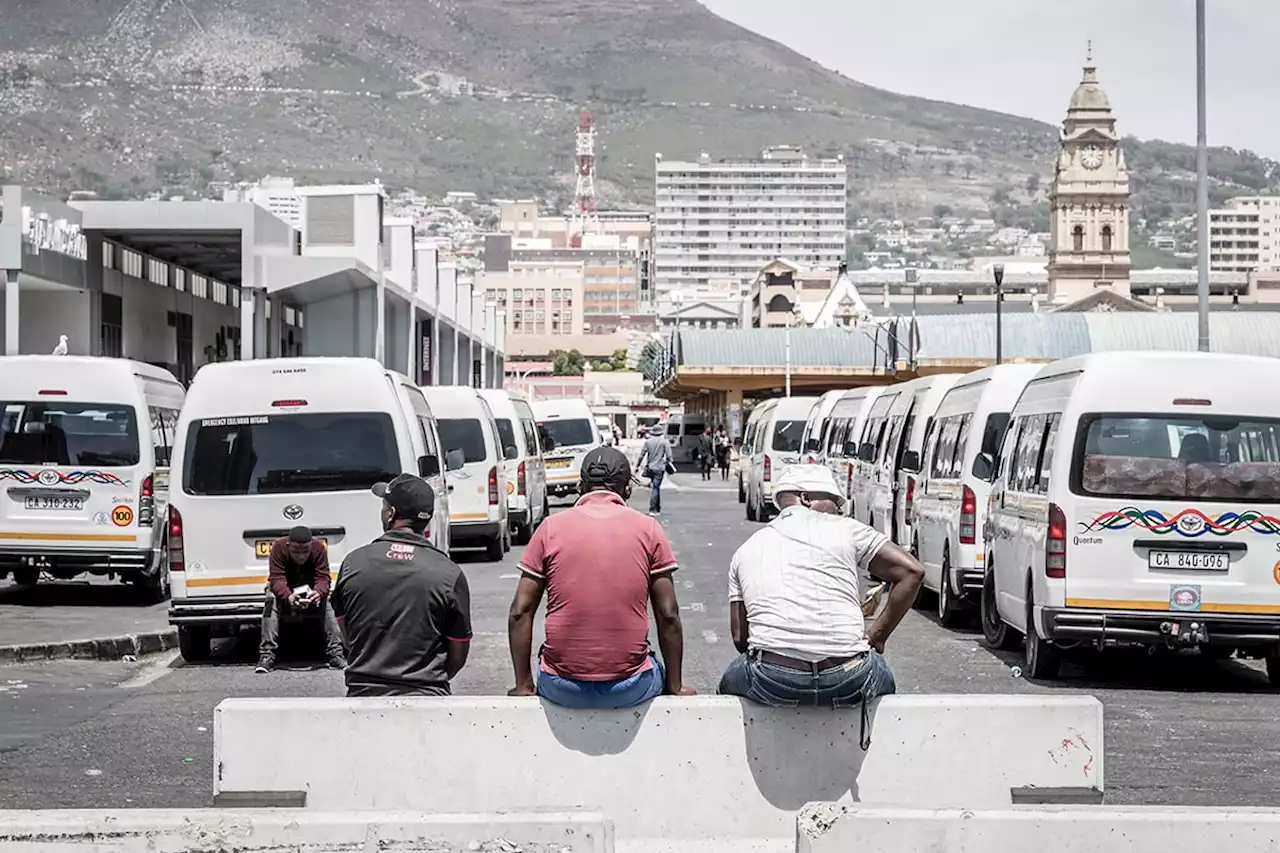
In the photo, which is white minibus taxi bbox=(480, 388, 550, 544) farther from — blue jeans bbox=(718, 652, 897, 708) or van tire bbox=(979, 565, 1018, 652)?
blue jeans bbox=(718, 652, 897, 708)

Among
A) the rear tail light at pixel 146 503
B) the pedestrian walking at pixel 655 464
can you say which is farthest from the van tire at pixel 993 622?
the pedestrian walking at pixel 655 464

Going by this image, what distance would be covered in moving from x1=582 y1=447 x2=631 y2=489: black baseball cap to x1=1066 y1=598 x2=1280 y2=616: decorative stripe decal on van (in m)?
6.25

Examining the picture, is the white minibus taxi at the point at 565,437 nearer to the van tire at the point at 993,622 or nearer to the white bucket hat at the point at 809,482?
the van tire at the point at 993,622

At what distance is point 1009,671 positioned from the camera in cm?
1511

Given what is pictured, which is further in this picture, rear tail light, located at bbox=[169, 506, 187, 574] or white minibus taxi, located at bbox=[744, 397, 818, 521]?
white minibus taxi, located at bbox=[744, 397, 818, 521]

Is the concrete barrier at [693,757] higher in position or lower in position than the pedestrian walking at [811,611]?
lower

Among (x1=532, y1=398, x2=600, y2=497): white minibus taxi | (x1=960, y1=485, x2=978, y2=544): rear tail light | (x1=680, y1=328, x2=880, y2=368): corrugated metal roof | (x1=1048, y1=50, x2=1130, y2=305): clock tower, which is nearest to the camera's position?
(x1=960, y1=485, x2=978, y2=544): rear tail light

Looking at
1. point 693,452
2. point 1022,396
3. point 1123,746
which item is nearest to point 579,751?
point 1123,746

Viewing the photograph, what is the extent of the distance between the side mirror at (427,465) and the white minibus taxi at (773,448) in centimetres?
2116

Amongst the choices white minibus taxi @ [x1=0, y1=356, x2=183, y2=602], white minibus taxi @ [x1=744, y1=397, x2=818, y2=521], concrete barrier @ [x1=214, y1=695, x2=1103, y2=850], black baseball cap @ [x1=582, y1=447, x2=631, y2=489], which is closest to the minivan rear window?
white minibus taxi @ [x1=744, y1=397, x2=818, y2=521]

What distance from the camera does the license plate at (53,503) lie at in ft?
65.1

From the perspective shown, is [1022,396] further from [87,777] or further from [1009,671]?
[87,777]

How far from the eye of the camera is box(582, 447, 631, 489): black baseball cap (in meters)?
8.45

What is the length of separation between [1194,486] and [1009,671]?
80.4 inches
